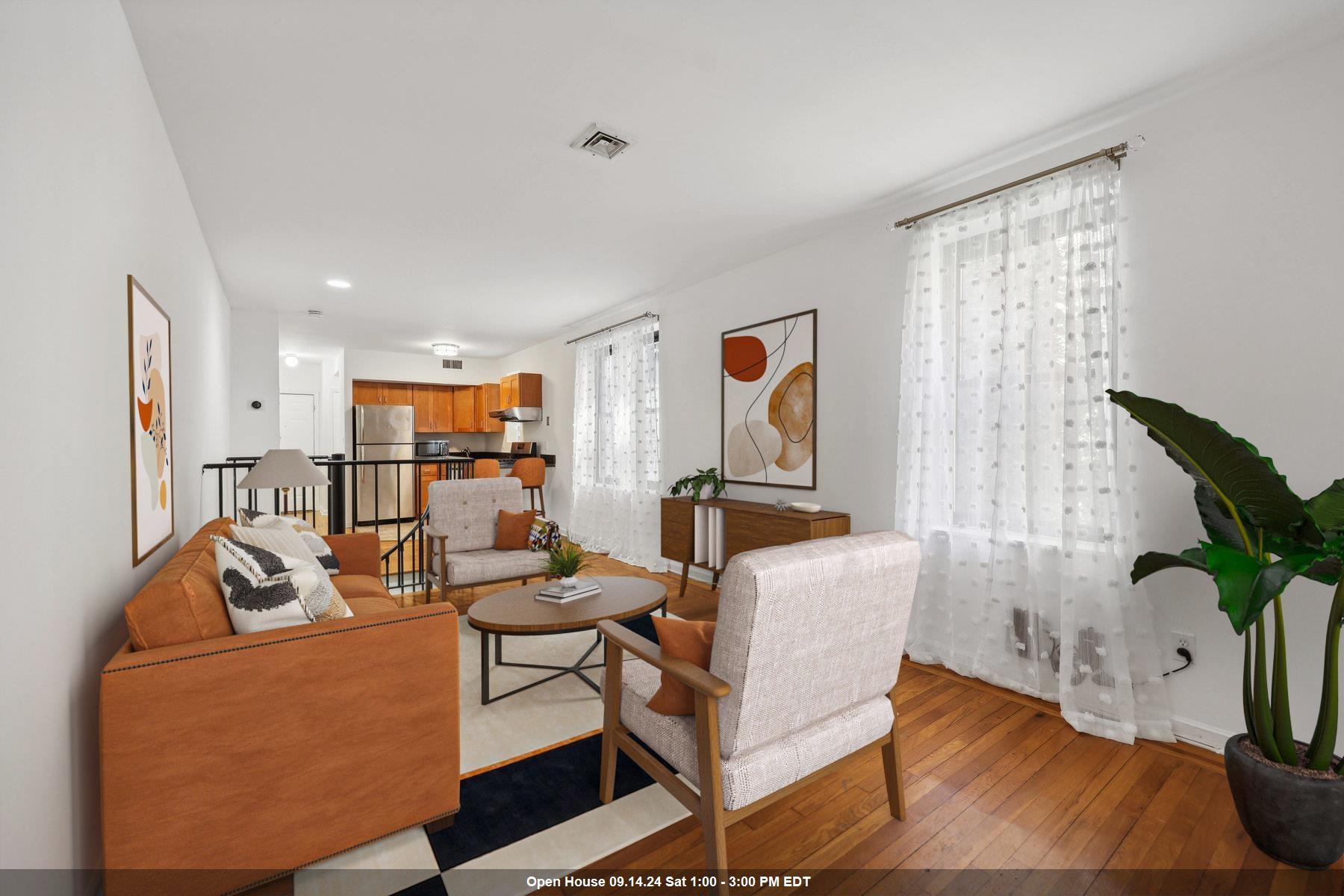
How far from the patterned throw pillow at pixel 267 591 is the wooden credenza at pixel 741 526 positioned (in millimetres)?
1832

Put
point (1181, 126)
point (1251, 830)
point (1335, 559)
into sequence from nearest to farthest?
point (1335, 559) → point (1251, 830) → point (1181, 126)

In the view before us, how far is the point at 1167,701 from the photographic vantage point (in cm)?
249

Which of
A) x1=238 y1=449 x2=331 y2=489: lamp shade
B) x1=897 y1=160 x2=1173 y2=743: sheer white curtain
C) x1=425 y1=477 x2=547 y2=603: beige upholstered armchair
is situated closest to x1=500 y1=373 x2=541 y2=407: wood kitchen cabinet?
x1=425 y1=477 x2=547 y2=603: beige upholstered armchair

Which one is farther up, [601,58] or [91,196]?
[601,58]

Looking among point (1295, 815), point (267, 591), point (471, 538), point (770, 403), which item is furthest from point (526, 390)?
point (1295, 815)

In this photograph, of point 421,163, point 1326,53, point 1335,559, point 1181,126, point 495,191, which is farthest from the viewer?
point 495,191

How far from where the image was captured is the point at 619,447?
638 centimetres

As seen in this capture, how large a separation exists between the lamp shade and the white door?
7.24 meters

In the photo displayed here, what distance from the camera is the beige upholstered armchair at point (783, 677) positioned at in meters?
1.51

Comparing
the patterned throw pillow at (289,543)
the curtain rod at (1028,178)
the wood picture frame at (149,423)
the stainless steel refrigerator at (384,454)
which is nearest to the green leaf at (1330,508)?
the curtain rod at (1028,178)

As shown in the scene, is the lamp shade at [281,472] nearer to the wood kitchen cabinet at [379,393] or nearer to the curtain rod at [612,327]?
the curtain rod at [612,327]

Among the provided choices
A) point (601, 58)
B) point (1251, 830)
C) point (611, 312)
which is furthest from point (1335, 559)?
point (611, 312)

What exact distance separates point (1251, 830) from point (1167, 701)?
70 centimetres

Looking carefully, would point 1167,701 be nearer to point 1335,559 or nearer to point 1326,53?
point 1335,559
